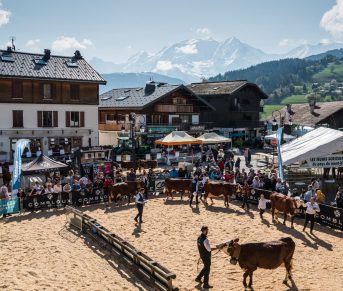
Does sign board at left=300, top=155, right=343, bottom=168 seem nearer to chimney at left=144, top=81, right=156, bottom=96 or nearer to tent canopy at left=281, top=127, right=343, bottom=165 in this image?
tent canopy at left=281, top=127, right=343, bottom=165

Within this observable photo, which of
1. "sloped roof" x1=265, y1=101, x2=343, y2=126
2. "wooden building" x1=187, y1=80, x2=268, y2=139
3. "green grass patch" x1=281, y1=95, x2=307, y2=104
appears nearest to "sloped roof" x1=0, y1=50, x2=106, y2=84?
"wooden building" x1=187, y1=80, x2=268, y2=139

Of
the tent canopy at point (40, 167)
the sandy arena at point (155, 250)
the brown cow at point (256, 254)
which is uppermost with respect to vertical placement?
the tent canopy at point (40, 167)

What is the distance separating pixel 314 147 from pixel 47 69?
26.7 m

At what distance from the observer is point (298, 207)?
19.8 metres

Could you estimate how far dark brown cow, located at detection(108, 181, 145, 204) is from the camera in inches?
915

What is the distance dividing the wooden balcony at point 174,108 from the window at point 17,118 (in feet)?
56.1

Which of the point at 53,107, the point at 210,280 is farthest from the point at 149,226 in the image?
the point at 53,107

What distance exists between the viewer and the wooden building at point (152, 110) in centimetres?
4692

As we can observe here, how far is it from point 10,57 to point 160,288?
32882mm

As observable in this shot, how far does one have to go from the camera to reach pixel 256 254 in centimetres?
1173

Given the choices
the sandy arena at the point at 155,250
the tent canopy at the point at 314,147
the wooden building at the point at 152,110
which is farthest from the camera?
the wooden building at the point at 152,110

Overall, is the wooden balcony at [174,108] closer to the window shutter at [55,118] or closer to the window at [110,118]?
the window at [110,118]

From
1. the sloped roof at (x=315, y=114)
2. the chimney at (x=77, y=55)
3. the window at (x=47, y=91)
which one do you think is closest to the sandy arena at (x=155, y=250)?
the window at (x=47, y=91)

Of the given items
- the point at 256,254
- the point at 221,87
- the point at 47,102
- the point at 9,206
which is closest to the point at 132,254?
the point at 256,254
